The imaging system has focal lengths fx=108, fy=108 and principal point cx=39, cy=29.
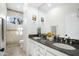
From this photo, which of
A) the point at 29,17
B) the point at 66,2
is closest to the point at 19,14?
the point at 29,17

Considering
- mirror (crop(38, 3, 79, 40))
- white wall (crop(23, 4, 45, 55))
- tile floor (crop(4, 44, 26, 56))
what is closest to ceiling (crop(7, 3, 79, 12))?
mirror (crop(38, 3, 79, 40))

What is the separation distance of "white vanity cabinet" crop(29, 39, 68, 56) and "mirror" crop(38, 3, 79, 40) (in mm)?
465

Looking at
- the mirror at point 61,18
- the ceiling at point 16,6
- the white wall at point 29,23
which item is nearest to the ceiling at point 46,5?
the mirror at point 61,18

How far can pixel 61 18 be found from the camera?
2514 millimetres

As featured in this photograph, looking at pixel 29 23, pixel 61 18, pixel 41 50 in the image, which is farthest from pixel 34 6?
pixel 41 50

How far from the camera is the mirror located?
2.23 meters

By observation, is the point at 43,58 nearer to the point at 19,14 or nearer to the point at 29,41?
the point at 29,41

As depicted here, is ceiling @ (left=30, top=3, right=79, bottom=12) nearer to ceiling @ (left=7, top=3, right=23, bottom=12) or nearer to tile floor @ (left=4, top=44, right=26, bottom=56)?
ceiling @ (left=7, top=3, right=23, bottom=12)

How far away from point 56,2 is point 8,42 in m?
1.39

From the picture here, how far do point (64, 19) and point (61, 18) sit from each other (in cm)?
9

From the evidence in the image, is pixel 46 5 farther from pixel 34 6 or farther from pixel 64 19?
pixel 64 19

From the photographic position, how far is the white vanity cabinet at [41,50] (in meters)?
1.78

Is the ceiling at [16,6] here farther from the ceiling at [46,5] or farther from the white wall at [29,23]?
the ceiling at [46,5]

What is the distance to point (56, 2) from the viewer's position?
2.45 m
